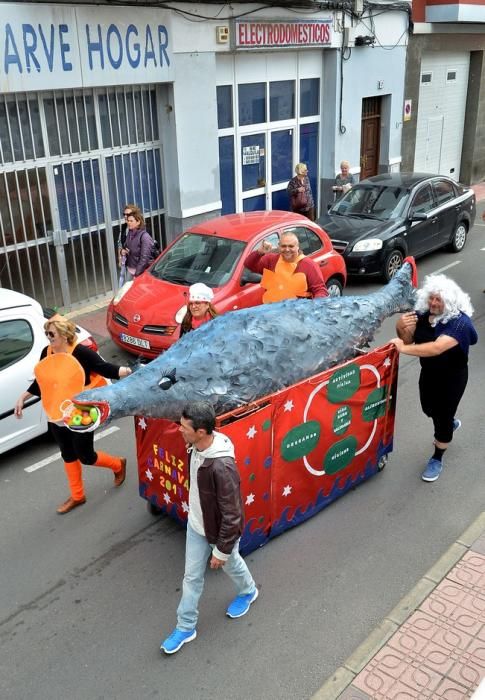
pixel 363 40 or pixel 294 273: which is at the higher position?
pixel 363 40

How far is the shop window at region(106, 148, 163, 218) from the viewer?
10839 millimetres

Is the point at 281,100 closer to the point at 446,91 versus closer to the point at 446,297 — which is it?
the point at 446,91

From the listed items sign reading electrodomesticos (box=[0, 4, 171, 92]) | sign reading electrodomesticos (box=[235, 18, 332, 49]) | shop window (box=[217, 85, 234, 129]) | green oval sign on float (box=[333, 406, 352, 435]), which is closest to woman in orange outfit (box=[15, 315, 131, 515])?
green oval sign on float (box=[333, 406, 352, 435])

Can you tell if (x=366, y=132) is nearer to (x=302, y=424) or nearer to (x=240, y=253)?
(x=240, y=253)

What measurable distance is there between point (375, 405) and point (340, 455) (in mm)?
508

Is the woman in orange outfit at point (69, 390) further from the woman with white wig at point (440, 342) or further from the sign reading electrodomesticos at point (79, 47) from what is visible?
the sign reading electrodomesticos at point (79, 47)

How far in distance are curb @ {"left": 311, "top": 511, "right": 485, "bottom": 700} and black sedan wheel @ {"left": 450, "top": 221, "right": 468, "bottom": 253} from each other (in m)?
8.55

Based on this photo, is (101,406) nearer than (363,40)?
Yes

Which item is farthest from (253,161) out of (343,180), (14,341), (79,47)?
(14,341)

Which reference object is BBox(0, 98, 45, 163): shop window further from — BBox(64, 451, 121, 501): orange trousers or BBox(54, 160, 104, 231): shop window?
BBox(64, 451, 121, 501): orange trousers

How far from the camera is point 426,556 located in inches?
196

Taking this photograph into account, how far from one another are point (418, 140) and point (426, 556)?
15757mm

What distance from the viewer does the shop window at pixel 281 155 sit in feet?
46.8

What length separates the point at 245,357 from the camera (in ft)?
15.5
